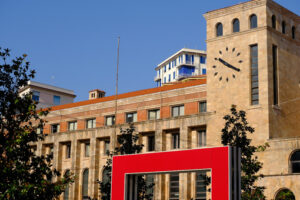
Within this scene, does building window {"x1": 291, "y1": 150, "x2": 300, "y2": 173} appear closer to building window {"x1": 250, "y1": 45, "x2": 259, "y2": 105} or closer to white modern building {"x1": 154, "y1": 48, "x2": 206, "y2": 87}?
building window {"x1": 250, "y1": 45, "x2": 259, "y2": 105}

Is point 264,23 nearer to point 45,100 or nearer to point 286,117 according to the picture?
point 286,117

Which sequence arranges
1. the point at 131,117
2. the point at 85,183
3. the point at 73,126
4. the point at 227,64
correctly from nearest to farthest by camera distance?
the point at 227,64 < the point at 131,117 < the point at 85,183 < the point at 73,126

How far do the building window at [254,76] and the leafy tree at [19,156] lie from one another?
24176 millimetres

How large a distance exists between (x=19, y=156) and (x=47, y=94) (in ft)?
204

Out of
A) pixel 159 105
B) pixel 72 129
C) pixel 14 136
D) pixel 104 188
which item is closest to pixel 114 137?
pixel 159 105

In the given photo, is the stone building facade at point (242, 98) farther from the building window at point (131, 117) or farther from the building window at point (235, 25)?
the building window at point (131, 117)

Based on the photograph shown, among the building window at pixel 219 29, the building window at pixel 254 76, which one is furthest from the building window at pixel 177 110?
the building window at pixel 254 76

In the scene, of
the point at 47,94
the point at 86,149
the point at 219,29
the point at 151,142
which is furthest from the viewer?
the point at 47,94

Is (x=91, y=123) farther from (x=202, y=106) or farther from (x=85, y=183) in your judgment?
(x=202, y=106)

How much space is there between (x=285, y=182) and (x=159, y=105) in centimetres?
1799

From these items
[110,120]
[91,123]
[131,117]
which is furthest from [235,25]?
[91,123]

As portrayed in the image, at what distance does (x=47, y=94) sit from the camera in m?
85.9

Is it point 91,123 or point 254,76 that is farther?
point 91,123

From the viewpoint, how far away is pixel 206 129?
48031 millimetres
